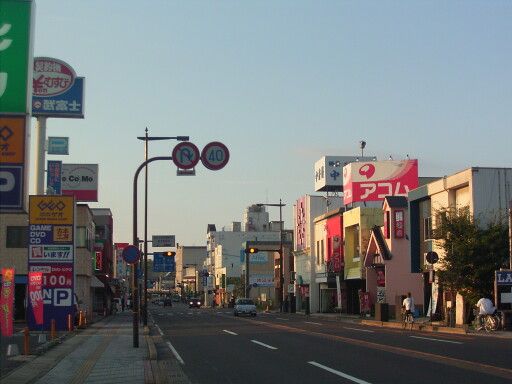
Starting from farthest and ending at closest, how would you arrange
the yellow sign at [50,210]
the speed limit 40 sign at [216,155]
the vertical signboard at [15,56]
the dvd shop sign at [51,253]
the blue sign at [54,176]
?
the blue sign at [54,176] < the yellow sign at [50,210] < the dvd shop sign at [51,253] < the speed limit 40 sign at [216,155] < the vertical signboard at [15,56]

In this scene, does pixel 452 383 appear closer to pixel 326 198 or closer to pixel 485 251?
pixel 485 251

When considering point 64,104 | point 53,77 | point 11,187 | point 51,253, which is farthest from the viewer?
point 64,104

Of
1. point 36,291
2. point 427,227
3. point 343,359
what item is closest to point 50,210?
point 36,291

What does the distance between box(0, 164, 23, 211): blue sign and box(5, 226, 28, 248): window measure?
4303cm

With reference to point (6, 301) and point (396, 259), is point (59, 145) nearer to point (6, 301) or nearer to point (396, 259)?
point (396, 259)

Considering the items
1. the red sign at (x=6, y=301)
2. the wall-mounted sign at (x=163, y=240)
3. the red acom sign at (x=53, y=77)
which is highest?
the red acom sign at (x=53, y=77)

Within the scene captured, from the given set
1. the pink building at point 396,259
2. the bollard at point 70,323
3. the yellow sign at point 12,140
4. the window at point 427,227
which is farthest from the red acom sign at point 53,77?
the yellow sign at point 12,140

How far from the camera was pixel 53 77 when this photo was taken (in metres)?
46.1

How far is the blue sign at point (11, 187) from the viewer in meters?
9.34

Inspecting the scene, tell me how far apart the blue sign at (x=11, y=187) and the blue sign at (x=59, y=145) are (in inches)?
1763

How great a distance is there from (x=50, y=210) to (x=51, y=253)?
200 cm

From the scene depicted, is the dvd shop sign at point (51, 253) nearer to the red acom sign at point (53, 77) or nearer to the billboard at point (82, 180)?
the red acom sign at point (53, 77)

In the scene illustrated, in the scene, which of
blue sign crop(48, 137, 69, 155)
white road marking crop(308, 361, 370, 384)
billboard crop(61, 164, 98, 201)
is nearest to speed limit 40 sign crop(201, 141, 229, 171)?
white road marking crop(308, 361, 370, 384)

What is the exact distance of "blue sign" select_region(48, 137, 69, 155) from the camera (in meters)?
53.0
